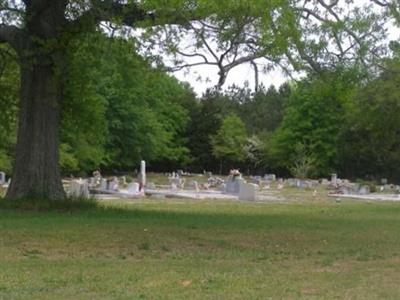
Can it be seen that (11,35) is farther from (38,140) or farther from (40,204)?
(40,204)

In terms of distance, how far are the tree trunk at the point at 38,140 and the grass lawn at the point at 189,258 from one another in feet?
4.45

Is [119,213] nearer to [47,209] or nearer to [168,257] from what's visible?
[47,209]

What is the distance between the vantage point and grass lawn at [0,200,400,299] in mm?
9188

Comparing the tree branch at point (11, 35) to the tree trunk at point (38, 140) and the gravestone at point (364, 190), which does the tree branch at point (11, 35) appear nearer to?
the tree trunk at point (38, 140)

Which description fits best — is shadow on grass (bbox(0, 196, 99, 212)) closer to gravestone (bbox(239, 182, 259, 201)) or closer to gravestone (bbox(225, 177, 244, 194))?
gravestone (bbox(239, 182, 259, 201))

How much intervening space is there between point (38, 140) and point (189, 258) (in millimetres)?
8612

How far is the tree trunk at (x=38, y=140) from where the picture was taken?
1991 centimetres

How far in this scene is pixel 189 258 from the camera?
12.4 meters

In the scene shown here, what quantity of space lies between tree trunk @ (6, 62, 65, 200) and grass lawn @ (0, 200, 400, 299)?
1.36m

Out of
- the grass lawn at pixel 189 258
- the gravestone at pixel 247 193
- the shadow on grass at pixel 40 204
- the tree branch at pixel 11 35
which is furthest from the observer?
the gravestone at pixel 247 193

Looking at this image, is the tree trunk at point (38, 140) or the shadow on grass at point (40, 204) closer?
the shadow on grass at point (40, 204)

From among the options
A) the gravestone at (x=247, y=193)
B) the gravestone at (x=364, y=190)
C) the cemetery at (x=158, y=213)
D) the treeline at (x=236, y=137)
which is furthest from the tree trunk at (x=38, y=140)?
the gravestone at (x=364, y=190)

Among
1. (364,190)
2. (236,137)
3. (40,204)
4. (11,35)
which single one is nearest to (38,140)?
(40,204)

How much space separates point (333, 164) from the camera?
3049 inches
